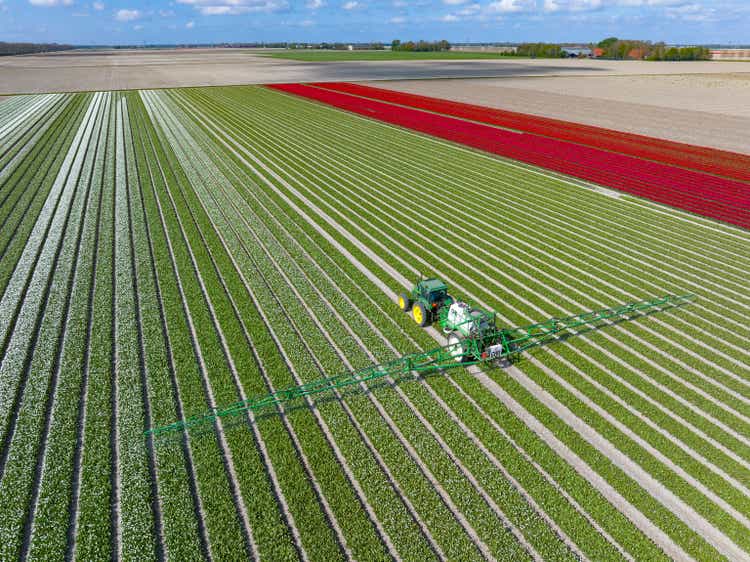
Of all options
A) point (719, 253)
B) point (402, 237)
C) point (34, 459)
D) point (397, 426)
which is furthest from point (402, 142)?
point (34, 459)

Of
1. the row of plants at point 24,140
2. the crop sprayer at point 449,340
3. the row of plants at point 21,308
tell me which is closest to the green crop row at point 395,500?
the crop sprayer at point 449,340

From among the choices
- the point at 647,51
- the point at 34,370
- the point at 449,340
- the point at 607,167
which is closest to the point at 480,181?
the point at 607,167

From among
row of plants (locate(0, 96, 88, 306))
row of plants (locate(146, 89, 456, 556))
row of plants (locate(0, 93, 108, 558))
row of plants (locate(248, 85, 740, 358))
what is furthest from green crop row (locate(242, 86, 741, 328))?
row of plants (locate(0, 96, 88, 306))

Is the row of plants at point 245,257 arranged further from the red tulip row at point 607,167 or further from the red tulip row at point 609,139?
the red tulip row at point 609,139

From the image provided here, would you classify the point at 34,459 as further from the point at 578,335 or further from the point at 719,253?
the point at 719,253

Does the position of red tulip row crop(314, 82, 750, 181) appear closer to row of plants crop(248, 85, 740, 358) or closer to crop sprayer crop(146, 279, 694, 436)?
row of plants crop(248, 85, 740, 358)

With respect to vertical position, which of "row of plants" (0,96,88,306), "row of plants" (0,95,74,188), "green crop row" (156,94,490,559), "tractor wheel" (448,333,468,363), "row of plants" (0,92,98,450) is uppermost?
"row of plants" (0,95,74,188)
